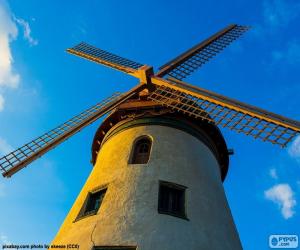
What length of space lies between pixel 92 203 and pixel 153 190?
6.54 ft

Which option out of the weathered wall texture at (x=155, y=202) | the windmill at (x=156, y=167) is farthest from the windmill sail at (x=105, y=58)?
the weathered wall texture at (x=155, y=202)

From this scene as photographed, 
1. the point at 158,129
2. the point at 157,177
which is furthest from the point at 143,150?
the point at 157,177

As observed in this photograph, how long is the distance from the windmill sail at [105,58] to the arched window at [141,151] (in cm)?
444

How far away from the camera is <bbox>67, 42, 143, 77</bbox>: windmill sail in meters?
17.9

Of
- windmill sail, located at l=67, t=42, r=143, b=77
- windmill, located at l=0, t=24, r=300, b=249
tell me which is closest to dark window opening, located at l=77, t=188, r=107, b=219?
windmill, located at l=0, t=24, r=300, b=249

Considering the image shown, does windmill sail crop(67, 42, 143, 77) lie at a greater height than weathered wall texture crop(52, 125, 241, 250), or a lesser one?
greater

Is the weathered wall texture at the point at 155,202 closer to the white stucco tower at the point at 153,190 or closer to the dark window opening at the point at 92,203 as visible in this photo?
the white stucco tower at the point at 153,190

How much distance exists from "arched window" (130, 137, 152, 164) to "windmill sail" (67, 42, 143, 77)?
175 inches

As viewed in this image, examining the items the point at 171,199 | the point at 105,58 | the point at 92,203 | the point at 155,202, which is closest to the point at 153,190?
the point at 155,202

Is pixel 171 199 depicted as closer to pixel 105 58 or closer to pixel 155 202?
pixel 155 202

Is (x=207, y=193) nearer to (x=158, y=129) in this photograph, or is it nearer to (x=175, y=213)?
(x=175, y=213)

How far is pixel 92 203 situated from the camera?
11023mm

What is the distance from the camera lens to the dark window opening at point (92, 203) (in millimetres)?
10523

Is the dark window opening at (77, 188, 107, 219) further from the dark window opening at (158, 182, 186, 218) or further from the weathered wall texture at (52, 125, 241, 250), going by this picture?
the dark window opening at (158, 182, 186, 218)
